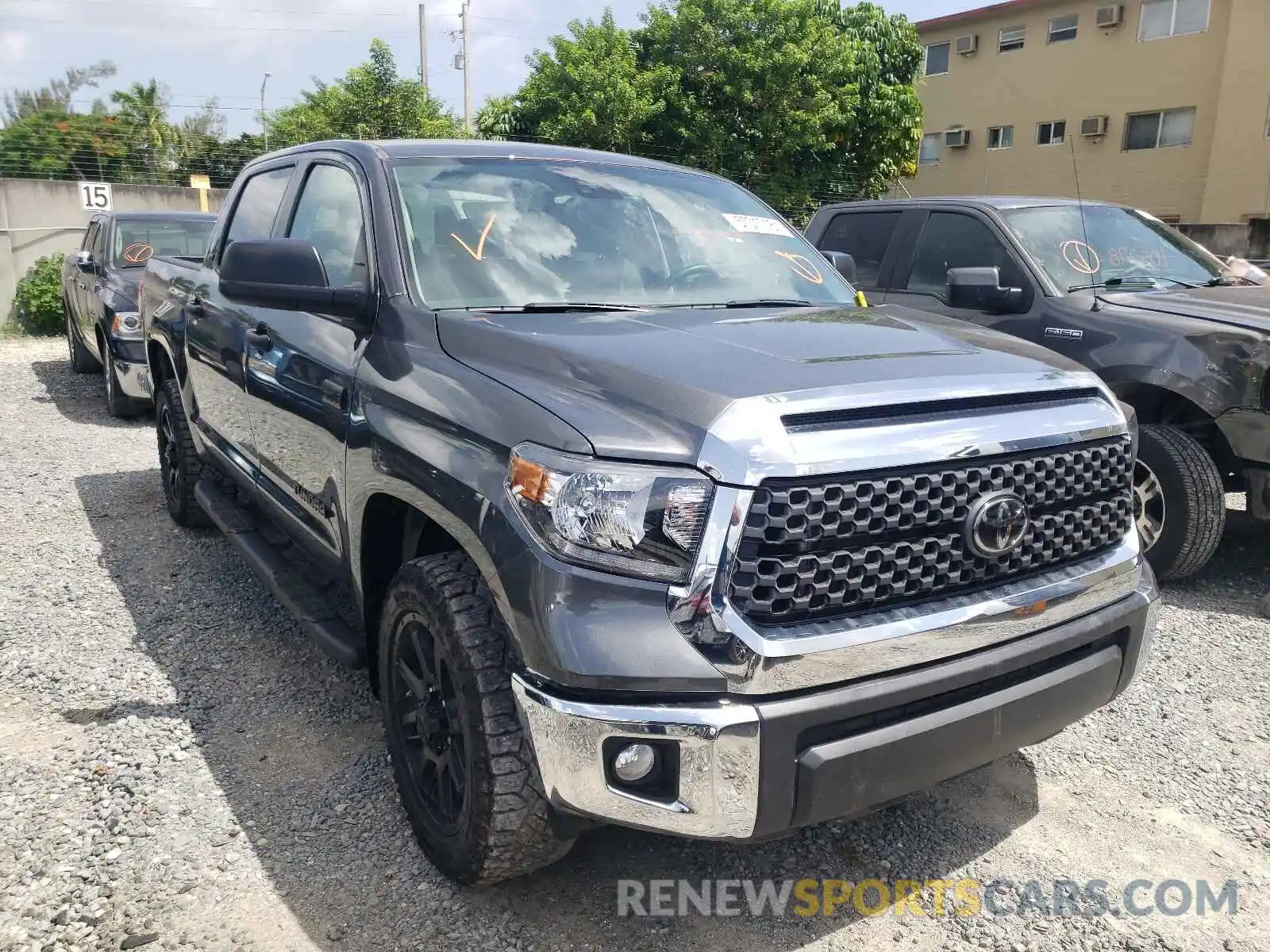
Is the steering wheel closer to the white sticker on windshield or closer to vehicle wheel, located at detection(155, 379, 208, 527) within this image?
the white sticker on windshield

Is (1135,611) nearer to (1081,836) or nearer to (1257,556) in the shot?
(1081,836)

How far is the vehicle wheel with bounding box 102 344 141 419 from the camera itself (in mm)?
8328

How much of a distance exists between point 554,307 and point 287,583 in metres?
1.51

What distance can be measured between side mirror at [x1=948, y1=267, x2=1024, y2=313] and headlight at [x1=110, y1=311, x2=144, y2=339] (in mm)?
6243

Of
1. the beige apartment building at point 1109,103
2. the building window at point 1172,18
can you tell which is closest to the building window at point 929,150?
the beige apartment building at point 1109,103

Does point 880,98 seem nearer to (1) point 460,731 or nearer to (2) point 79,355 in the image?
(2) point 79,355

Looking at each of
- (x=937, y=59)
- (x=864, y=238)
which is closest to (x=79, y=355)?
(x=864, y=238)

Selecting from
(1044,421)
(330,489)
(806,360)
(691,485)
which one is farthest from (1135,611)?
(330,489)

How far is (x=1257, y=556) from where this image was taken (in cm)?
537

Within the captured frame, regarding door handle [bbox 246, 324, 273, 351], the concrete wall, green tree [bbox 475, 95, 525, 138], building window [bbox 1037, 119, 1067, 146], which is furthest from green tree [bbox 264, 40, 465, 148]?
door handle [bbox 246, 324, 273, 351]

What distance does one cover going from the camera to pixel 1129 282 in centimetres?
539

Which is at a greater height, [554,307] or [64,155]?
[64,155]

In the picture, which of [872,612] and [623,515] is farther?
[872,612]

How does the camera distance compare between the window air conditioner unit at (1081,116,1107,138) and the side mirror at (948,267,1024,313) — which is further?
the window air conditioner unit at (1081,116,1107,138)
